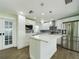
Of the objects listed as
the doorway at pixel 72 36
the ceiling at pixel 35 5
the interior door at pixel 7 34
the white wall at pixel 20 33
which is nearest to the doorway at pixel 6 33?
the interior door at pixel 7 34

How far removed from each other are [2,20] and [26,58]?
300 cm

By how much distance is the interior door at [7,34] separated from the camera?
4910 millimetres

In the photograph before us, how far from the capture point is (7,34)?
16.7ft

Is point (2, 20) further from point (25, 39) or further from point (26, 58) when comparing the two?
point (26, 58)

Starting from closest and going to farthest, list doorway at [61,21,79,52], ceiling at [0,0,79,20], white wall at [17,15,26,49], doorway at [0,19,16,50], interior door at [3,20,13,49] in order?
ceiling at [0,0,79,20], doorway at [0,19,16,50], interior door at [3,20,13,49], white wall at [17,15,26,49], doorway at [61,21,79,52]

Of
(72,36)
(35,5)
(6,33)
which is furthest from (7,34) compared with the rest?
(72,36)

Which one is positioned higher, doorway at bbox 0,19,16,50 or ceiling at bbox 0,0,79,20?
ceiling at bbox 0,0,79,20

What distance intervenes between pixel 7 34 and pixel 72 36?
15.6ft

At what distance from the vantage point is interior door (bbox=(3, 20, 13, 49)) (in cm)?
491

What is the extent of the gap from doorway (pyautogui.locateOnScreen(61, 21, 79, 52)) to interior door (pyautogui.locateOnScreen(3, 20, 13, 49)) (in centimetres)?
390

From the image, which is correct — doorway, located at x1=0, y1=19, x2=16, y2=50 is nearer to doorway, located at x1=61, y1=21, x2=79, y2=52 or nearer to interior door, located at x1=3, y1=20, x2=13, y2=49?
interior door, located at x1=3, y1=20, x2=13, y2=49

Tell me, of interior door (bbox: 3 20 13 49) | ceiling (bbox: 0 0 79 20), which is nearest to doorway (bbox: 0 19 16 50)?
interior door (bbox: 3 20 13 49)

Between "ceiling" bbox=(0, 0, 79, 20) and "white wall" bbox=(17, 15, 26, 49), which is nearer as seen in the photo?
"ceiling" bbox=(0, 0, 79, 20)

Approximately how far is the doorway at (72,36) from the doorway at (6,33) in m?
3.88
